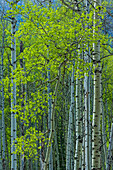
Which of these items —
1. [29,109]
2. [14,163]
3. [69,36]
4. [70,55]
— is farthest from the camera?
[14,163]

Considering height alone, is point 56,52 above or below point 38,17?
below

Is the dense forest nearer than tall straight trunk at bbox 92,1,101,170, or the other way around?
tall straight trunk at bbox 92,1,101,170

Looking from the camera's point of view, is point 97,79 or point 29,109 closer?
point 97,79

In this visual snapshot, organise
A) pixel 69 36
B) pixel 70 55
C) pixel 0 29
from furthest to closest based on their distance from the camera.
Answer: pixel 0 29 < pixel 69 36 < pixel 70 55

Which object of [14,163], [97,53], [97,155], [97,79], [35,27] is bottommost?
[14,163]

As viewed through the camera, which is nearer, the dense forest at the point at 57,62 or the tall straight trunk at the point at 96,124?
the tall straight trunk at the point at 96,124

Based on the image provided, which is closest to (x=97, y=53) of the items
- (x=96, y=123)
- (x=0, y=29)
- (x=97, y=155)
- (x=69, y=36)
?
(x=69, y=36)

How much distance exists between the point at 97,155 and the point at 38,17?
3.94m

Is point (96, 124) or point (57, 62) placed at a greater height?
point (57, 62)

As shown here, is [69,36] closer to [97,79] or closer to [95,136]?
[97,79]

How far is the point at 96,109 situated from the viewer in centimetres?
521

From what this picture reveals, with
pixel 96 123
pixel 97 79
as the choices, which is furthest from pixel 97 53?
pixel 96 123

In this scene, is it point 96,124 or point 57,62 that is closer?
point 96,124

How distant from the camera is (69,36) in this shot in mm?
6078
